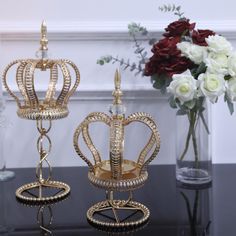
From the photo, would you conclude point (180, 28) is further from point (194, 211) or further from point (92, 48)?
point (194, 211)

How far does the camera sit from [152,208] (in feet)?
2.75

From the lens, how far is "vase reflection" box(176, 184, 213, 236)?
0.75 m

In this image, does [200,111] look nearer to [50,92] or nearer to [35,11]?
[50,92]

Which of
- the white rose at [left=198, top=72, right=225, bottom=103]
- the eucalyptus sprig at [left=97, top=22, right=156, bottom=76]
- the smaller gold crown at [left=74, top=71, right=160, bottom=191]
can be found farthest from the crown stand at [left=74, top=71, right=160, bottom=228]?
the eucalyptus sprig at [left=97, top=22, right=156, bottom=76]

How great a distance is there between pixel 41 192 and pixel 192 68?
375mm

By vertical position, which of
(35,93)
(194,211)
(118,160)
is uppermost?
(35,93)

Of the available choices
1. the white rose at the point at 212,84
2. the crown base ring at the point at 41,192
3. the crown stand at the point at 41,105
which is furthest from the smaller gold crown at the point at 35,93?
the white rose at the point at 212,84

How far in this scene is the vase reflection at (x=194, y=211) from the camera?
75cm

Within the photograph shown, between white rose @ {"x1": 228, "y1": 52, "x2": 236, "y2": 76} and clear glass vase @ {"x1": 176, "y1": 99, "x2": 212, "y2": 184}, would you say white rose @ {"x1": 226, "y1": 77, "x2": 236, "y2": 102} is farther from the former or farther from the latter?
clear glass vase @ {"x1": 176, "y1": 99, "x2": 212, "y2": 184}

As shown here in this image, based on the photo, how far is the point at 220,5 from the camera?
1076 millimetres

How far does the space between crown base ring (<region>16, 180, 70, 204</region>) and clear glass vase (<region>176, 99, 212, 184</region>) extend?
0.82 ft

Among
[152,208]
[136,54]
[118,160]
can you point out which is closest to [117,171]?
[118,160]

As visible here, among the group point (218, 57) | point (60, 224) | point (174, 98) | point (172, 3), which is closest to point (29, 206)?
point (60, 224)

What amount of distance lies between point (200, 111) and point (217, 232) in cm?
28
